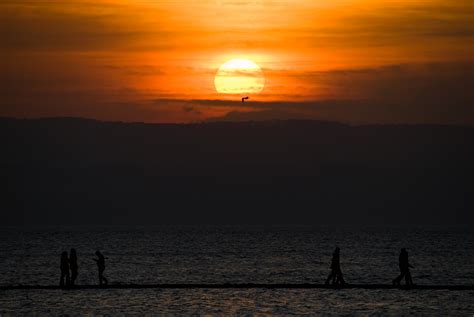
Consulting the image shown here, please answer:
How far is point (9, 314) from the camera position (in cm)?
4372

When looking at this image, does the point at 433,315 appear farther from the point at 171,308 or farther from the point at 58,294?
the point at 58,294

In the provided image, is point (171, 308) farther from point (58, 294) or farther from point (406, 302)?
point (406, 302)

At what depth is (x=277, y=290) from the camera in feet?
174

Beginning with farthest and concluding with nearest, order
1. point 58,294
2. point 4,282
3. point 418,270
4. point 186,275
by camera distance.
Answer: point 418,270, point 186,275, point 4,282, point 58,294

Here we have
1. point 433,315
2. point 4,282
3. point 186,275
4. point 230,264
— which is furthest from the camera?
point 230,264

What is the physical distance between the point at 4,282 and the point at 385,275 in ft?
94.6

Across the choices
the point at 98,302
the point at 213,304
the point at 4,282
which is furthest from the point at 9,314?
the point at 4,282

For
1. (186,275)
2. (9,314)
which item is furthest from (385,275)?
(9,314)

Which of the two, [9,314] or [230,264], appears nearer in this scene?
[9,314]

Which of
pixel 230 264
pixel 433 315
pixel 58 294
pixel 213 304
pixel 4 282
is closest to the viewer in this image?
pixel 433 315

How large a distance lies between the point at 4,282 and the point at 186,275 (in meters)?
14.3

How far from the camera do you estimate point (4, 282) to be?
2736 inches

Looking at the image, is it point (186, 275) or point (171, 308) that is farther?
point (186, 275)

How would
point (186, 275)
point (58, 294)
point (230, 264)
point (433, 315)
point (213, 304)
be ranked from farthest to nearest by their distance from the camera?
point (230, 264)
point (186, 275)
point (58, 294)
point (213, 304)
point (433, 315)
